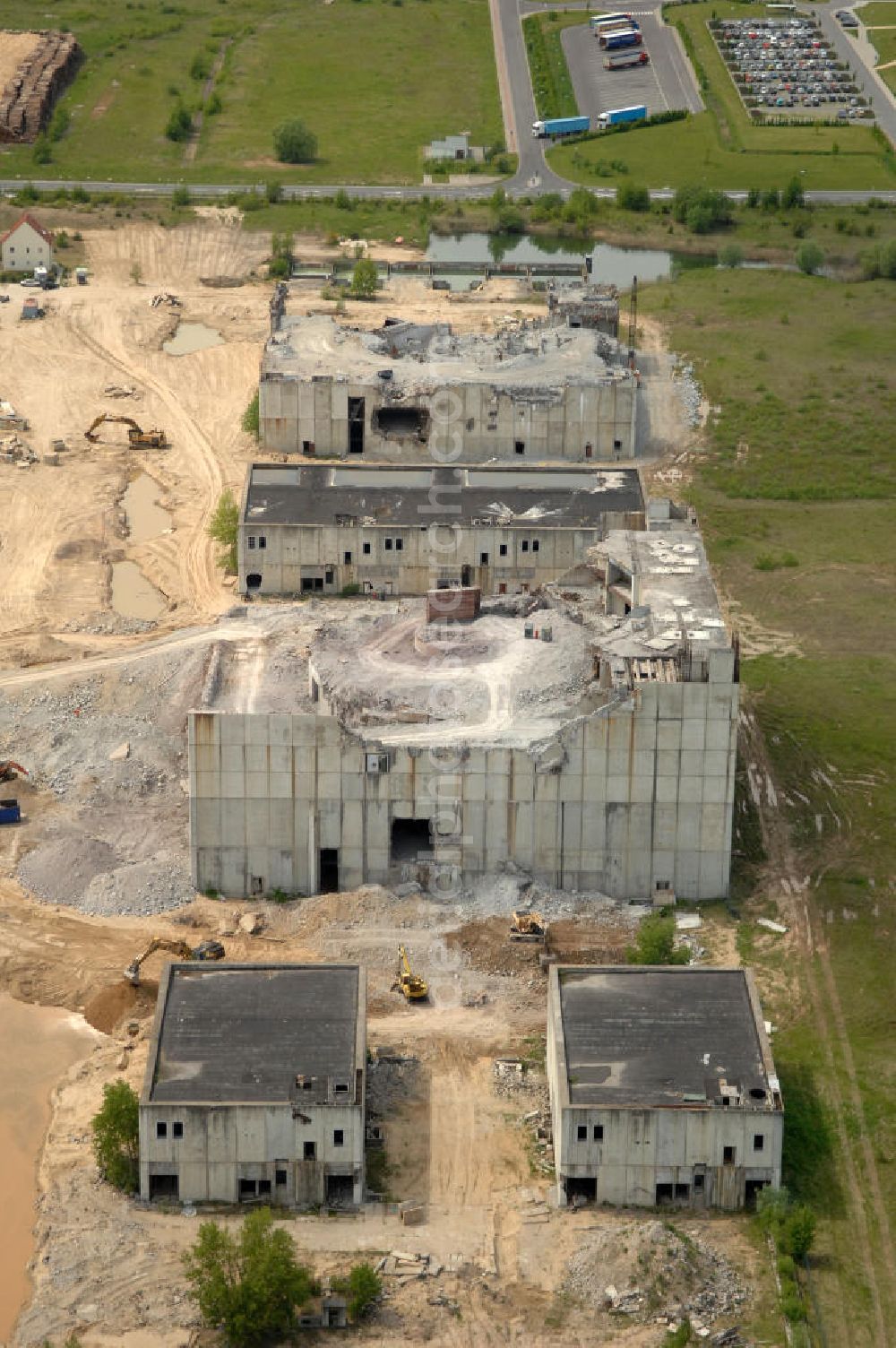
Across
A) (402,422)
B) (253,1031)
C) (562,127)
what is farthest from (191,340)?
(253,1031)

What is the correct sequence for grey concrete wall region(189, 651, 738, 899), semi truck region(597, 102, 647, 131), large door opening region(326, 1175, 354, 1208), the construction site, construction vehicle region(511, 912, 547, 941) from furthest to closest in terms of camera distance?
semi truck region(597, 102, 647, 131) < grey concrete wall region(189, 651, 738, 899) < construction vehicle region(511, 912, 547, 941) < large door opening region(326, 1175, 354, 1208) < the construction site

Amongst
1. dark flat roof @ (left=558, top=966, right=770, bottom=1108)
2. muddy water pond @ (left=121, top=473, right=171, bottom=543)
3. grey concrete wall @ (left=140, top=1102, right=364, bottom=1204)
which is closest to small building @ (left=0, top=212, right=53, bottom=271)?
muddy water pond @ (left=121, top=473, right=171, bottom=543)

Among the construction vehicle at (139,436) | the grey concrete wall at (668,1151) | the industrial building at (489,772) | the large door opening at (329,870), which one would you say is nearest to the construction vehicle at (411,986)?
the industrial building at (489,772)

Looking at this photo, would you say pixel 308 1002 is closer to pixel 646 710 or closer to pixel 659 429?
pixel 646 710

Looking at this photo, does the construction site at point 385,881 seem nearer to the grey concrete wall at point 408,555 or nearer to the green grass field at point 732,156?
the grey concrete wall at point 408,555

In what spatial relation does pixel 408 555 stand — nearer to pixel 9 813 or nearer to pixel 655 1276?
pixel 9 813

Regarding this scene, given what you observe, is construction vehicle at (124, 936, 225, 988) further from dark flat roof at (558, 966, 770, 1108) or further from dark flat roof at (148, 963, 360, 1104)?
dark flat roof at (558, 966, 770, 1108)
